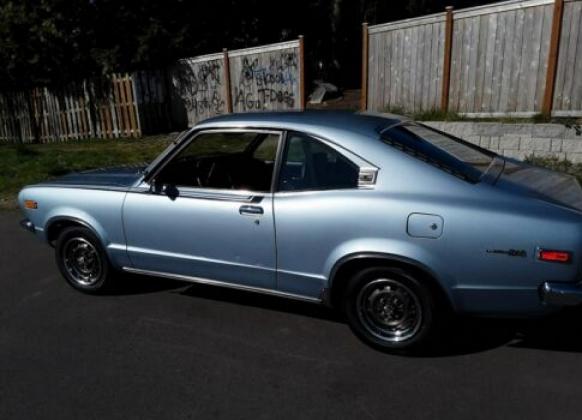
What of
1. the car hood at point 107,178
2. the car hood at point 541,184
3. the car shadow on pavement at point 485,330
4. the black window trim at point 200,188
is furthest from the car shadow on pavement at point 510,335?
the car hood at point 107,178

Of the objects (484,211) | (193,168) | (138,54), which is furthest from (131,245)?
(138,54)

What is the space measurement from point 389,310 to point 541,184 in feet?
4.30

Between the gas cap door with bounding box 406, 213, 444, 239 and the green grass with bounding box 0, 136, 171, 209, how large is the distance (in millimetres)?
7022

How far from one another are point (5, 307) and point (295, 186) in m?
2.81

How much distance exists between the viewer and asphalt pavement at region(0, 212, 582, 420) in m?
3.06

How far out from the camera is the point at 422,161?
345 cm

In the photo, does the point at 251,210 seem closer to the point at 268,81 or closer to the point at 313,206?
the point at 313,206

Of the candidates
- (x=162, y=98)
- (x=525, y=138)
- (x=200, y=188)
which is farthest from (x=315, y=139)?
(x=162, y=98)

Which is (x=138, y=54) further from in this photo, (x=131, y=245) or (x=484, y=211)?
(x=484, y=211)

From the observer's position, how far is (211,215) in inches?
155

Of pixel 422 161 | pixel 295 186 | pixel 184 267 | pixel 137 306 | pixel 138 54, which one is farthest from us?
pixel 138 54

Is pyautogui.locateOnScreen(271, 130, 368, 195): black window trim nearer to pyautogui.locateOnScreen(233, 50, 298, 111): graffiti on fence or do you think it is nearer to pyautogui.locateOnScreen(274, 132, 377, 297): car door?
pyautogui.locateOnScreen(274, 132, 377, 297): car door

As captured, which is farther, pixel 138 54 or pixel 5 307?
pixel 138 54

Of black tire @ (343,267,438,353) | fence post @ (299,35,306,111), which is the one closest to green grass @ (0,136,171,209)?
fence post @ (299,35,306,111)
